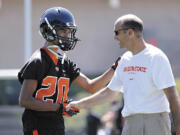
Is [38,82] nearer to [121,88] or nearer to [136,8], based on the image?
[121,88]

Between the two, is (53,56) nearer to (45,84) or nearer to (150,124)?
(45,84)

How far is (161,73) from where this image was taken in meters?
4.24

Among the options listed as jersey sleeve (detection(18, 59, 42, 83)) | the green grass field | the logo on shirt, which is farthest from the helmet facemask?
the green grass field

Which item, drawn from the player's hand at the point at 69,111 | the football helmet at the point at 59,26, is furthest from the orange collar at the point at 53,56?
the player's hand at the point at 69,111

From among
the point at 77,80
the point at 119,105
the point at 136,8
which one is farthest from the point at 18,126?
the point at 136,8

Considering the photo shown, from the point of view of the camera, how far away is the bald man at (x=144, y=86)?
4.25 m

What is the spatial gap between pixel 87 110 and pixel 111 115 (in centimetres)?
60

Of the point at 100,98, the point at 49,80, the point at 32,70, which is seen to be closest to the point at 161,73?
the point at 100,98

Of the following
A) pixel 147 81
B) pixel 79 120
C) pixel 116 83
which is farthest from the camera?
pixel 79 120

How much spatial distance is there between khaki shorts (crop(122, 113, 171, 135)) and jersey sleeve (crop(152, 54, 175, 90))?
1.06ft

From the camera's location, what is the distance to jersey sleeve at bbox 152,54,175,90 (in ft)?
13.9

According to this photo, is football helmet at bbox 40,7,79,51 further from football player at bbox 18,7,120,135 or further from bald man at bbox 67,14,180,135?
bald man at bbox 67,14,180,135

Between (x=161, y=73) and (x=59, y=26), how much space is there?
46.5 inches

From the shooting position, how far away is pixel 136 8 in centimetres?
1808
